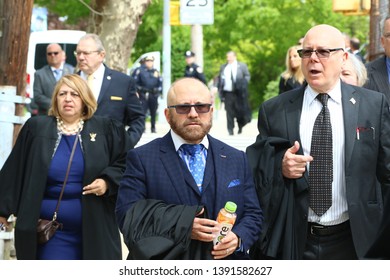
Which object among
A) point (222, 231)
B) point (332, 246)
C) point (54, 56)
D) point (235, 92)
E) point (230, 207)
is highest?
point (54, 56)

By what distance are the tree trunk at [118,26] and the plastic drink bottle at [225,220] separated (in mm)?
9938

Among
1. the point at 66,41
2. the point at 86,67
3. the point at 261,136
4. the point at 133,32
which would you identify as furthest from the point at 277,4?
the point at 261,136

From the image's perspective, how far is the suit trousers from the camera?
246 inches

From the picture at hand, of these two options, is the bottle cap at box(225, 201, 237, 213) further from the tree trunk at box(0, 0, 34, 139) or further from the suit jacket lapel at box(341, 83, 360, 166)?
the tree trunk at box(0, 0, 34, 139)

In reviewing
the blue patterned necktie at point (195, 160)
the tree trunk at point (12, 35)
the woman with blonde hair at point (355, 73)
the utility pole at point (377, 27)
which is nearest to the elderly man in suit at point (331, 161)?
the blue patterned necktie at point (195, 160)

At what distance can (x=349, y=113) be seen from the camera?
20.6 ft

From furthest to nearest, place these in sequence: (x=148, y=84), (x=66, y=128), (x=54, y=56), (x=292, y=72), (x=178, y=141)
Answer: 1. (x=148, y=84)
2. (x=54, y=56)
3. (x=292, y=72)
4. (x=66, y=128)
5. (x=178, y=141)

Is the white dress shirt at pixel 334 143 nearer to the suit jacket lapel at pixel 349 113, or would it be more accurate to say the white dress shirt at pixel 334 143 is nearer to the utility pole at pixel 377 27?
the suit jacket lapel at pixel 349 113

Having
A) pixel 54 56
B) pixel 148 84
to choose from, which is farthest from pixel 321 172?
pixel 148 84

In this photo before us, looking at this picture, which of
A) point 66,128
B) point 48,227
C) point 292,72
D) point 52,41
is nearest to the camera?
point 48,227

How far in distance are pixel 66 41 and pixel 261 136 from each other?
16581 millimetres

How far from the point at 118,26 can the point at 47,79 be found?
1537 mm

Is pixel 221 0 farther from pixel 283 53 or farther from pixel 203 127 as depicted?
pixel 203 127

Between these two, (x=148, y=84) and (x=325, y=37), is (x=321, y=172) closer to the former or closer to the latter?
(x=325, y=37)
